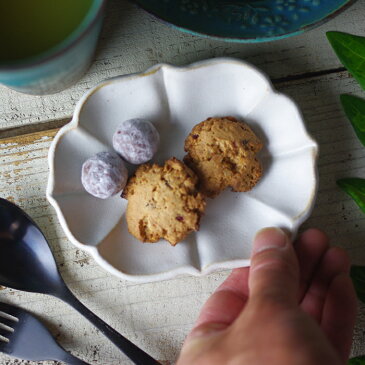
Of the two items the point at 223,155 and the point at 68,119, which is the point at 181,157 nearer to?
the point at 223,155

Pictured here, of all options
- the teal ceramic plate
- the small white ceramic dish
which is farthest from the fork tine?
the teal ceramic plate

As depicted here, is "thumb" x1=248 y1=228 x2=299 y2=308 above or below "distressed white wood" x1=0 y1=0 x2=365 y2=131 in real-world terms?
below

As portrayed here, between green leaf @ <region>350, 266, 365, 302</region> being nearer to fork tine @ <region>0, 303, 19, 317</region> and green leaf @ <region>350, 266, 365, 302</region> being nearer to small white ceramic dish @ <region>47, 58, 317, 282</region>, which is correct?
small white ceramic dish @ <region>47, 58, 317, 282</region>

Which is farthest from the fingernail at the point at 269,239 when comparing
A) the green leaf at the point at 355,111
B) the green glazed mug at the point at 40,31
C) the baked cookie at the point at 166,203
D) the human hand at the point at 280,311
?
the green glazed mug at the point at 40,31

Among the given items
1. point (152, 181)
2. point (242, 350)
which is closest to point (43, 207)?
point (152, 181)

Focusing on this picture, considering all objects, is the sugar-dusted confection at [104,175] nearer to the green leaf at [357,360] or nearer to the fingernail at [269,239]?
the fingernail at [269,239]

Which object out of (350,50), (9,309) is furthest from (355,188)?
(9,309)
